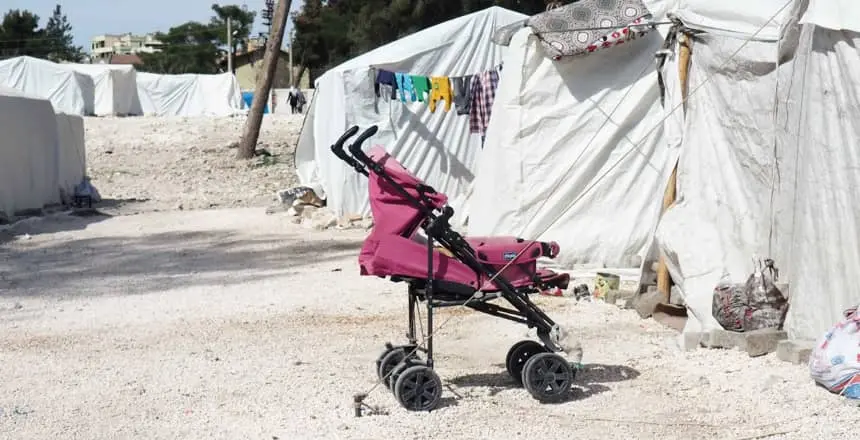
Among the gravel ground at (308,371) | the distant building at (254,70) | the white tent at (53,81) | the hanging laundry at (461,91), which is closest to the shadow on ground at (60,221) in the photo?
the gravel ground at (308,371)

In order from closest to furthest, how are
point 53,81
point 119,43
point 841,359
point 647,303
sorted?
1. point 841,359
2. point 647,303
3. point 53,81
4. point 119,43

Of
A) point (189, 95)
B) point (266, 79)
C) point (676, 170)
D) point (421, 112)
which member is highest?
point (266, 79)

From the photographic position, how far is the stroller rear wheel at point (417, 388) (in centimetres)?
557

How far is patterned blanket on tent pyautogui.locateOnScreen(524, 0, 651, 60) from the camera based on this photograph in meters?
9.98

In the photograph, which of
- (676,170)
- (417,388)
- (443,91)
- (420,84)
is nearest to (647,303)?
(676,170)

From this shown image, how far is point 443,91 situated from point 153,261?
5.06 metres

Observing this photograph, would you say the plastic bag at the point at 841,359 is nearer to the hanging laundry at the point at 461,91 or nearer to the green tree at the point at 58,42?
the hanging laundry at the point at 461,91

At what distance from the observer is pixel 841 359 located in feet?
17.8

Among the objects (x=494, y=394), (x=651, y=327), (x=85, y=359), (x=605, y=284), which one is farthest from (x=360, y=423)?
(x=605, y=284)

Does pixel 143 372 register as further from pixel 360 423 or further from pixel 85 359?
pixel 360 423

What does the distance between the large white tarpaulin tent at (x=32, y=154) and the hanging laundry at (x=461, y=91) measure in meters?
7.08

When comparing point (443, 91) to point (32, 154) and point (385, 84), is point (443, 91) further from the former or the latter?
point (32, 154)

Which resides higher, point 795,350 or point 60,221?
point 795,350

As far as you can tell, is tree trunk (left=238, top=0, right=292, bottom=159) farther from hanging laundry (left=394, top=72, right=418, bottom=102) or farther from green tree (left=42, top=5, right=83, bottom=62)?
green tree (left=42, top=5, right=83, bottom=62)
